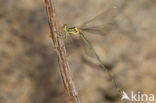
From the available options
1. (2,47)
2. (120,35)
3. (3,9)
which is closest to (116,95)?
(120,35)

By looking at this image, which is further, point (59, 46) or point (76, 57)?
point (76, 57)

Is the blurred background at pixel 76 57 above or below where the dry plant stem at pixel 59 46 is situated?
above

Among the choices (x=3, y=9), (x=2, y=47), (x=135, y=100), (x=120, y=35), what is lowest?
(x=135, y=100)

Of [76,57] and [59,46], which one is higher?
[76,57]

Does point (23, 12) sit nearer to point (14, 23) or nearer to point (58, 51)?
point (14, 23)

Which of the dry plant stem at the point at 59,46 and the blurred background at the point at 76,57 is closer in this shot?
the dry plant stem at the point at 59,46

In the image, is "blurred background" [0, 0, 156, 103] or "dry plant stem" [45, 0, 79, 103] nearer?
"dry plant stem" [45, 0, 79, 103]

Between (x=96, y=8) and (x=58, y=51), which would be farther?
(x=96, y=8)

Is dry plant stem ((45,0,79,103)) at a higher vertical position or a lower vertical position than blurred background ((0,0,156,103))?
lower
